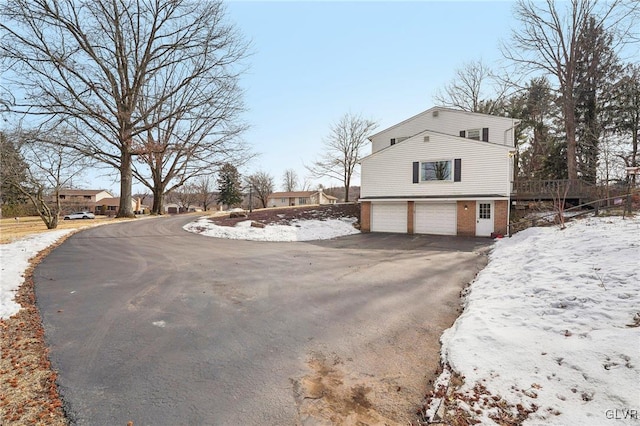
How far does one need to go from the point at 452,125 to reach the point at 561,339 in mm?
19676

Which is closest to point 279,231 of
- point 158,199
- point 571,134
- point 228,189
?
point 158,199

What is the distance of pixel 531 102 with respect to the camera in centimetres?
2344

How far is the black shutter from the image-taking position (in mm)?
16375

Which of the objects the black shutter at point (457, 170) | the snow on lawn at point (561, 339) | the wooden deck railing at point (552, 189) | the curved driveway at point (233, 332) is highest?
the black shutter at point (457, 170)

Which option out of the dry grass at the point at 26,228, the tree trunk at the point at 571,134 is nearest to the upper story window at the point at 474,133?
the tree trunk at the point at 571,134

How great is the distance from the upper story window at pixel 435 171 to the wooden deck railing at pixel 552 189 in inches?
169

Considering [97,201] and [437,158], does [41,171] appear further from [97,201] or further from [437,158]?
[97,201]

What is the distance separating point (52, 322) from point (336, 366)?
14.7 feet

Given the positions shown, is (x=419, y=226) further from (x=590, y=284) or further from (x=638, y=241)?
(x=590, y=284)

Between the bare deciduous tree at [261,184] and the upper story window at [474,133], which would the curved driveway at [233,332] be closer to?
the upper story window at [474,133]

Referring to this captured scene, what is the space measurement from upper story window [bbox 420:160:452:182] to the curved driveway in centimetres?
890

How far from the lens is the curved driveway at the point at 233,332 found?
2830mm

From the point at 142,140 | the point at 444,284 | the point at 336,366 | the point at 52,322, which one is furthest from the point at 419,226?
the point at 142,140

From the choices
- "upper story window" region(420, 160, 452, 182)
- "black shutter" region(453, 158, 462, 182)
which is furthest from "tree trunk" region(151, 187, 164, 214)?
"black shutter" region(453, 158, 462, 182)
